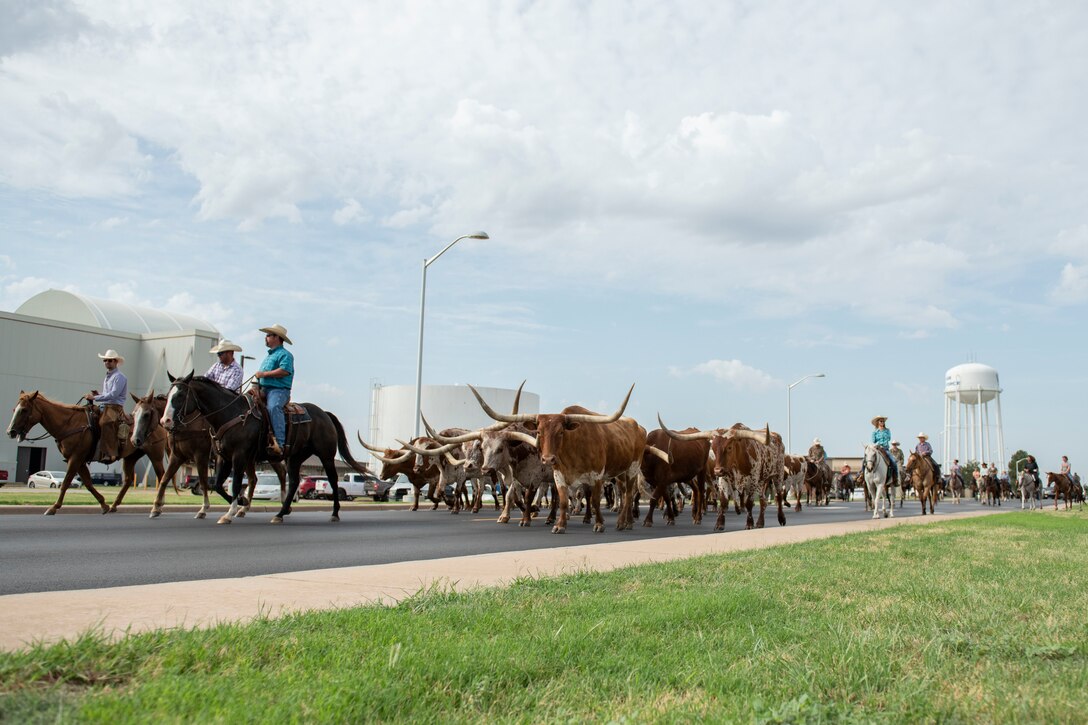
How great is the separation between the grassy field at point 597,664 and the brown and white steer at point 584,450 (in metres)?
8.19

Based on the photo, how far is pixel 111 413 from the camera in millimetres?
15508

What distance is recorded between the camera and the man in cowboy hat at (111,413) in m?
15.4

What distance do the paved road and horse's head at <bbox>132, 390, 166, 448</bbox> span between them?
1311mm

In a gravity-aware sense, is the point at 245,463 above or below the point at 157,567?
above

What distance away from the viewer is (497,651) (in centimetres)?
374

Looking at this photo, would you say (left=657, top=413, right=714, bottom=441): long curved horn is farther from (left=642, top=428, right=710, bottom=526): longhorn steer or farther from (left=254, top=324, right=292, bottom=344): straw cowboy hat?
(left=254, top=324, right=292, bottom=344): straw cowboy hat

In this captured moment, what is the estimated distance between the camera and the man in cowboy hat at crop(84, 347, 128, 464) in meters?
15.4

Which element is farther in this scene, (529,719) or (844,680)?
(844,680)

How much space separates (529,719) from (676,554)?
674 centimetres

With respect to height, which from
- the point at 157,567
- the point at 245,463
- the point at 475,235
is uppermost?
the point at 475,235

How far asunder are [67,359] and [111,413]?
161 feet

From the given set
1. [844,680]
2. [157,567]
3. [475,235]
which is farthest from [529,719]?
[475,235]

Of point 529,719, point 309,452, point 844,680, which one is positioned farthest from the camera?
point 309,452

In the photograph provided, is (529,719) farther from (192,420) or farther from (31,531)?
(192,420)
